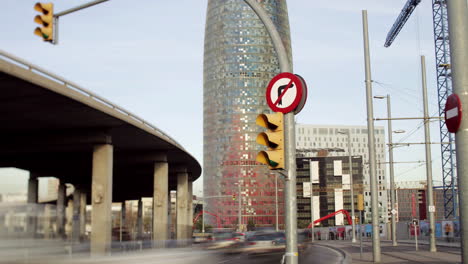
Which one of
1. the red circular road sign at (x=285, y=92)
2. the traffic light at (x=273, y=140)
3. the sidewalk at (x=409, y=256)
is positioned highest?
the red circular road sign at (x=285, y=92)

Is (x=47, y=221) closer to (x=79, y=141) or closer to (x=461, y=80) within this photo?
(x=461, y=80)

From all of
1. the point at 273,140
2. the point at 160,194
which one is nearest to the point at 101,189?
the point at 160,194

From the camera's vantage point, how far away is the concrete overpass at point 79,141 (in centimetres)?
2513

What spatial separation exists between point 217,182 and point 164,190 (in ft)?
458

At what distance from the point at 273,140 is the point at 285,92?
0.78 metres

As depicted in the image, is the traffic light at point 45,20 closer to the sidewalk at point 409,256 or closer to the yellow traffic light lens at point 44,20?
the yellow traffic light lens at point 44,20

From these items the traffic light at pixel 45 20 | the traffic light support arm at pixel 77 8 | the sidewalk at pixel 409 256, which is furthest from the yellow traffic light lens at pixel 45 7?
the sidewalk at pixel 409 256

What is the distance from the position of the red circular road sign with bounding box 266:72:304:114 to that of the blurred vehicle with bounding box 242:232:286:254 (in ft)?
69.9

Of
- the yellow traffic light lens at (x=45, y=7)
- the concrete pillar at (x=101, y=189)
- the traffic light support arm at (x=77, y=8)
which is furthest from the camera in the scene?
the concrete pillar at (x=101, y=189)

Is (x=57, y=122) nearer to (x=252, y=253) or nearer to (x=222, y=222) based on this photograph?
(x=252, y=253)

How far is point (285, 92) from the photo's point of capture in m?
7.59

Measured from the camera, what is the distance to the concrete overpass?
2513 centimetres

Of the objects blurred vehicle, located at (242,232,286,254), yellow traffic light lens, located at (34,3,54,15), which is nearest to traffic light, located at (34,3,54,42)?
yellow traffic light lens, located at (34,3,54,15)

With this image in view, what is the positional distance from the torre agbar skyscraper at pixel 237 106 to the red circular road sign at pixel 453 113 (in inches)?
7017
